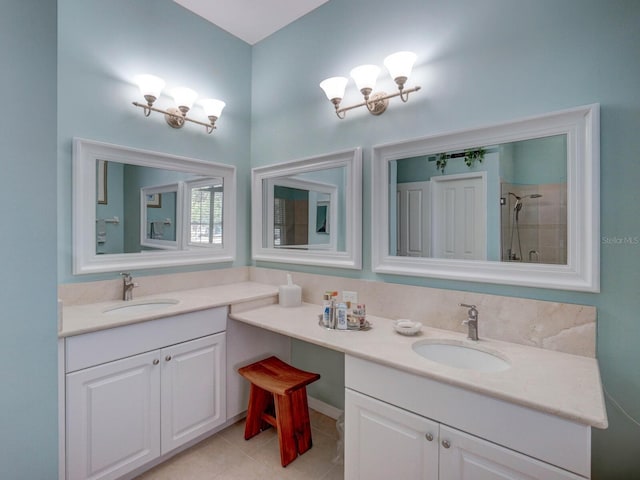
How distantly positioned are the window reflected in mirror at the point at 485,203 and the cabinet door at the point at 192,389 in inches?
50.2

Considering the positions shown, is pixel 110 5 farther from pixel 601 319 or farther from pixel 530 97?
pixel 601 319

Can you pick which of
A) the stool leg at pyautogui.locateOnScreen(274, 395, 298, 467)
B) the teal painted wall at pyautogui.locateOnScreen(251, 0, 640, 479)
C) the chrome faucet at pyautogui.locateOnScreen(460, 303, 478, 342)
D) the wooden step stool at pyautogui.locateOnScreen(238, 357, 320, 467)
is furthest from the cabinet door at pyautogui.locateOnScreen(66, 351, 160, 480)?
the chrome faucet at pyautogui.locateOnScreen(460, 303, 478, 342)

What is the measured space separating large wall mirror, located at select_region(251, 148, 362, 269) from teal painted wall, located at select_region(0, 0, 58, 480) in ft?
5.36

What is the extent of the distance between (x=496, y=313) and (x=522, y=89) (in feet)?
3.47

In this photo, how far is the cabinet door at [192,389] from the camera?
5.79 feet

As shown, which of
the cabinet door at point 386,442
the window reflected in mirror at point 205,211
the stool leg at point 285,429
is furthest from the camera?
the window reflected in mirror at point 205,211

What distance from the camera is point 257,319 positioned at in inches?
76.2

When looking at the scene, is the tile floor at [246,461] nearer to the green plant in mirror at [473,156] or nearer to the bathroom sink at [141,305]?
the bathroom sink at [141,305]

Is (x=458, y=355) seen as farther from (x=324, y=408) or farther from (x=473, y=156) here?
(x=324, y=408)

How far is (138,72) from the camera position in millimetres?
2105

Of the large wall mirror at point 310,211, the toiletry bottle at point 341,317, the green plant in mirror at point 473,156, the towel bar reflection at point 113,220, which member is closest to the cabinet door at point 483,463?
the toiletry bottle at point 341,317

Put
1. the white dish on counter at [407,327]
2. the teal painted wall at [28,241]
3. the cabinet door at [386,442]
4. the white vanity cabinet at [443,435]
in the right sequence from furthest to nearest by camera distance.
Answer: the white dish on counter at [407,327]
the cabinet door at [386,442]
the white vanity cabinet at [443,435]
the teal painted wall at [28,241]

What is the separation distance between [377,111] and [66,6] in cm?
185

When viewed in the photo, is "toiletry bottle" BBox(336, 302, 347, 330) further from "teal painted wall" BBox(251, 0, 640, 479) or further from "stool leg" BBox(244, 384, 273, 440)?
"stool leg" BBox(244, 384, 273, 440)
